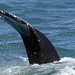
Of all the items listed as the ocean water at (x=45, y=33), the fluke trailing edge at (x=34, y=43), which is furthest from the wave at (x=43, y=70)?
the fluke trailing edge at (x=34, y=43)

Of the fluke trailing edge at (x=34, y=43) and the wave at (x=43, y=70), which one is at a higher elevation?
the fluke trailing edge at (x=34, y=43)

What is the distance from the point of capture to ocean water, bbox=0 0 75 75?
6.45 meters

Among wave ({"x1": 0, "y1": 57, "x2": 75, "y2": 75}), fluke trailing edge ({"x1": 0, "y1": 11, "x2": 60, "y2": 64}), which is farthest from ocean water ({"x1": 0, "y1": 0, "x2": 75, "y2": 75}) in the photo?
fluke trailing edge ({"x1": 0, "y1": 11, "x2": 60, "y2": 64})

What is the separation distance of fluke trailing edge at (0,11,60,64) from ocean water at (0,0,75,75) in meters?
0.14

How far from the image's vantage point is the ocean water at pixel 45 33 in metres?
6.45

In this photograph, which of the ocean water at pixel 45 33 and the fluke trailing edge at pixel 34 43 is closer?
the fluke trailing edge at pixel 34 43

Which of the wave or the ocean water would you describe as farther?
the ocean water

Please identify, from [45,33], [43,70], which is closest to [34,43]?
[43,70]

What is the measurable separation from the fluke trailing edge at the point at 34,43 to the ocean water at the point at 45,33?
0.14m

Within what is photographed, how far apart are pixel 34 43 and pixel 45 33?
590cm

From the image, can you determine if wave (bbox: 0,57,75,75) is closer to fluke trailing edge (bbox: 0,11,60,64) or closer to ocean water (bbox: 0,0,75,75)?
A: ocean water (bbox: 0,0,75,75)

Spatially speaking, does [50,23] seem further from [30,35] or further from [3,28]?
[30,35]

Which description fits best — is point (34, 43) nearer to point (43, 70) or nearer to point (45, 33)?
point (43, 70)

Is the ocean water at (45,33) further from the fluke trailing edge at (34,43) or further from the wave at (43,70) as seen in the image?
the fluke trailing edge at (34,43)
